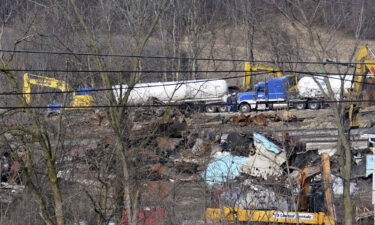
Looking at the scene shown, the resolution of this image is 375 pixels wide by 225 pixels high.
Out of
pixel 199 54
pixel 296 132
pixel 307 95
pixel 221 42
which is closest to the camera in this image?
pixel 296 132

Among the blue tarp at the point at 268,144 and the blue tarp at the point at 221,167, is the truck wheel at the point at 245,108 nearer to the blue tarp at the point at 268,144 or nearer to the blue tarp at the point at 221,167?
the blue tarp at the point at 268,144

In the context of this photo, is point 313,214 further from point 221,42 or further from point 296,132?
point 221,42

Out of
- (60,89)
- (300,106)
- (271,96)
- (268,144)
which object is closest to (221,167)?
(268,144)

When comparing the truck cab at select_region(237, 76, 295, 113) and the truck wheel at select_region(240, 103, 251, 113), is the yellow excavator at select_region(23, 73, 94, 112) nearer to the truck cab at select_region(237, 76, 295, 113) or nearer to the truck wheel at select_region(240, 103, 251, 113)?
the truck wheel at select_region(240, 103, 251, 113)

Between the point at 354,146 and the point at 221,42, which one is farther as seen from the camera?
the point at 221,42

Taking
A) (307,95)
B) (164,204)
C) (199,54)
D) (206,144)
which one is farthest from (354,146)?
(199,54)

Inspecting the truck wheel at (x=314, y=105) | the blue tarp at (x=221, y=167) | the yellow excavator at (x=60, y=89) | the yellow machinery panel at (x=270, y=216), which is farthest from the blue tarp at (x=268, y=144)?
the truck wheel at (x=314, y=105)

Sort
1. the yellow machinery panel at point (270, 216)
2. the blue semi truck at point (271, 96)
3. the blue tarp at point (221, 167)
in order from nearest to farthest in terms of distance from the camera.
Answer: the yellow machinery panel at point (270, 216) < the blue tarp at point (221, 167) < the blue semi truck at point (271, 96)

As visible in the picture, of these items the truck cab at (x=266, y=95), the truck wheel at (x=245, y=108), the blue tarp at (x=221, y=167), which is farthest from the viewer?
the truck wheel at (x=245, y=108)
